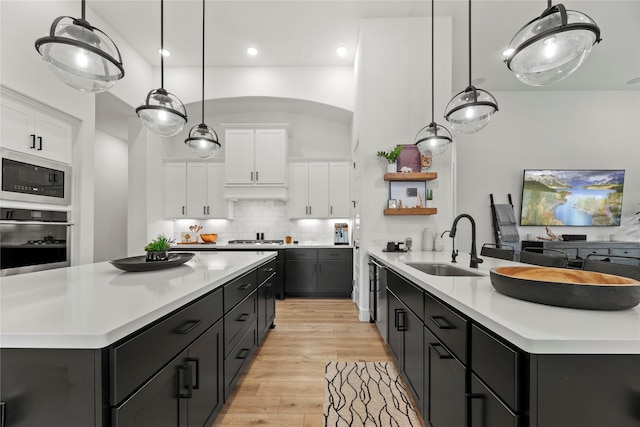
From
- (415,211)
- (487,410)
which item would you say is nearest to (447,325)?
(487,410)

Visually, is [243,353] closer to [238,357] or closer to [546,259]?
[238,357]

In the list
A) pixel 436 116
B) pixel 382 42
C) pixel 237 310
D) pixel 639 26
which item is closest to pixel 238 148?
pixel 382 42

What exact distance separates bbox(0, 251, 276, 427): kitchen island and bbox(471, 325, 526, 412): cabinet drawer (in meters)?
1.11

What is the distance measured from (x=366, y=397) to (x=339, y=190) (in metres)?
3.62

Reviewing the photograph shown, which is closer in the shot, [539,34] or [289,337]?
[539,34]

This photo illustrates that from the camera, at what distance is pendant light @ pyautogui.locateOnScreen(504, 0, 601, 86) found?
4.63 ft

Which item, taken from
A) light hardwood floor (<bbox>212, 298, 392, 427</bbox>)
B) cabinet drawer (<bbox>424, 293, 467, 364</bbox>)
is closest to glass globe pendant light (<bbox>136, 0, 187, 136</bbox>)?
light hardwood floor (<bbox>212, 298, 392, 427</bbox>)

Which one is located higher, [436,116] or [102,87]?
[436,116]

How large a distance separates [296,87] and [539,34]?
3821mm

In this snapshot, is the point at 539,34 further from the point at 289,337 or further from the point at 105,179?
the point at 105,179

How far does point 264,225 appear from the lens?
5457mm

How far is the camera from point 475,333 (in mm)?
1036

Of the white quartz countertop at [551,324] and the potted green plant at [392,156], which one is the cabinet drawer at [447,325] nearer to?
the white quartz countertop at [551,324]

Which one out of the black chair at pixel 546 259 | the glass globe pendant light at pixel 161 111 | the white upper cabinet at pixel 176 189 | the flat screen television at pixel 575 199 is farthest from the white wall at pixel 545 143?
the white upper cabinet at pixel 176 189
